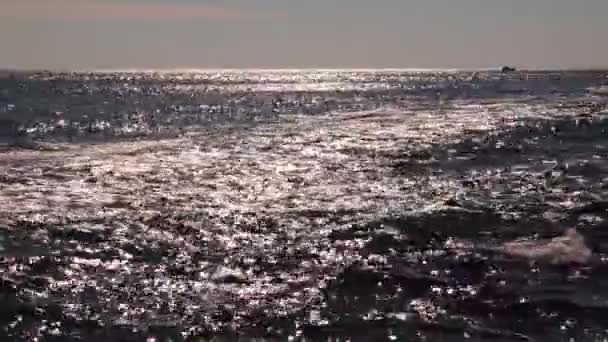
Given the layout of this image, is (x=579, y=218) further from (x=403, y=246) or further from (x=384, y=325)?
(x=384, y=325)

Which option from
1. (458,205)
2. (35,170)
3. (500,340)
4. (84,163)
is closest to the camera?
(500,340)

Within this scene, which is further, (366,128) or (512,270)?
(366,128)

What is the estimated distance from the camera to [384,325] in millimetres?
11688

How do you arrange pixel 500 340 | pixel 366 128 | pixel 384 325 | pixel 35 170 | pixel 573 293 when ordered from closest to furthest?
pixel 500 340 < pixel 384 325 < pixel 573 293 < pixel 35 170 < pixel 366 128

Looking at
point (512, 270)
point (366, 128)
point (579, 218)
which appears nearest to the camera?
point (512, 270)

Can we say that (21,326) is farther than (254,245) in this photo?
No

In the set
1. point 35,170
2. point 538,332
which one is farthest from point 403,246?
point 35,170

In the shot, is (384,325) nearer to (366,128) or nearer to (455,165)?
(455,165)

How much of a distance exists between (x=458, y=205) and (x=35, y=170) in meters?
16.1

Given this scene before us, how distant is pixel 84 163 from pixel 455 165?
14.8 m

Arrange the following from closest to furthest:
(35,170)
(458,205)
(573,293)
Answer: (573,293), (458,205), (35,170)

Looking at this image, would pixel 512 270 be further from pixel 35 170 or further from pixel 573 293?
pixel 35 170

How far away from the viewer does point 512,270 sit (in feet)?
47.6

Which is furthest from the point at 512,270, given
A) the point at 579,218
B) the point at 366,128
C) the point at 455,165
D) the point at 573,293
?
the point at 366,128
